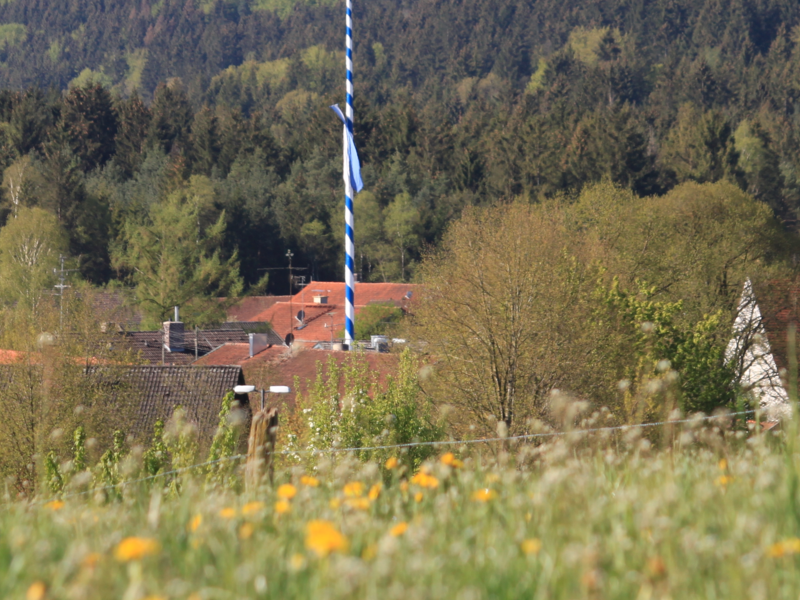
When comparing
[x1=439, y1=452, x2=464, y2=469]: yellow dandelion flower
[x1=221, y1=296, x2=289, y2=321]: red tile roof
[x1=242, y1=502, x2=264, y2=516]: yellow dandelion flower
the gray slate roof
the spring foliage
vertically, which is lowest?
[x1=242, y1=502, x2=264, y2=516]: yellow dandelion flower

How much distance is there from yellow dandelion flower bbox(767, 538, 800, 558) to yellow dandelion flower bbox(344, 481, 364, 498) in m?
1.79

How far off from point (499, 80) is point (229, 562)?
154828 mm

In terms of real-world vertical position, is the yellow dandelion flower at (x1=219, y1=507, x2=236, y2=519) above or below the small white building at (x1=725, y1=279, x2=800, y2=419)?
below

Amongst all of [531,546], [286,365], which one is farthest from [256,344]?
[531,546]

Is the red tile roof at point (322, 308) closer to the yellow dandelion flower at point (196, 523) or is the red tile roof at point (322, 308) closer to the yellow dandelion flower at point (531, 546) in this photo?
the yellow dandelion flower at point (196, 523)

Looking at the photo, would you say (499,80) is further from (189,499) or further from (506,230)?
(189,499)

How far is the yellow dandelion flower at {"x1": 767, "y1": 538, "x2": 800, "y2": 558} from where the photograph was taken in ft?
8.64

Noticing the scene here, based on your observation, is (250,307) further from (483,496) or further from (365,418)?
(483,496)

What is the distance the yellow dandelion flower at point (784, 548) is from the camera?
2.63 metres

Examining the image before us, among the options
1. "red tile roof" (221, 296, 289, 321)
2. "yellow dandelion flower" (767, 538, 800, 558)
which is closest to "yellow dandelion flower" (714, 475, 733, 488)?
"yellow dandelion flower" (767, 538, 800, 558)

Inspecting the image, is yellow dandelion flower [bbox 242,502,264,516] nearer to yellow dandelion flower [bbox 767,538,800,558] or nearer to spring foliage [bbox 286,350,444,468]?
yellow dandelion flower [bbox 767,538,800,558]

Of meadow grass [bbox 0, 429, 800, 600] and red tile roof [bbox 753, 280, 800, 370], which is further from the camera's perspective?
red tile roof [bbox 753, 280, 800, 370]

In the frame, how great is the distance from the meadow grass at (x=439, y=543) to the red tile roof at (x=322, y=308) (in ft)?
181

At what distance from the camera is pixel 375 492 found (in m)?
4.15
